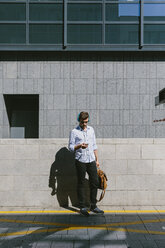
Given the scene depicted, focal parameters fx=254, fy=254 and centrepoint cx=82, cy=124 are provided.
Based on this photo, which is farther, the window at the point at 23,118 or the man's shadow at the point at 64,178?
the window at the point at 23,118

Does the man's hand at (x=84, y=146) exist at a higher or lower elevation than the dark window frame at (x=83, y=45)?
lower

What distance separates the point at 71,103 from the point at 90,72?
1204 mm

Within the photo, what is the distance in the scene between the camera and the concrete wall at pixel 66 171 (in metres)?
5.23

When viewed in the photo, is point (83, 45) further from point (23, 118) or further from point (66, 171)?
point (66, 171)

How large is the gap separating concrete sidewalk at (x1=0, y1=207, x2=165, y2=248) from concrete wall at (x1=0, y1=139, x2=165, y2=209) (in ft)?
0.88

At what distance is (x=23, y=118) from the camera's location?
360 inches

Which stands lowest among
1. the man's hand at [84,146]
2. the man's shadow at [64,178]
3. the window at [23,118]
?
the man's shadow at [64,178]

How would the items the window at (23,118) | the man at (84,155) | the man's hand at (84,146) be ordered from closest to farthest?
the man's hand at (84,146), the man at (84,155), the window at (23,118)

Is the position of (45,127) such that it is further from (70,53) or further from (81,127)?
(81,127)

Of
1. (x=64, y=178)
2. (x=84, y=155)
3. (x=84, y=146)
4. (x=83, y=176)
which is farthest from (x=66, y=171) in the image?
(x=84, y=146)

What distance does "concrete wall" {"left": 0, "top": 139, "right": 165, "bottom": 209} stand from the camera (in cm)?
523

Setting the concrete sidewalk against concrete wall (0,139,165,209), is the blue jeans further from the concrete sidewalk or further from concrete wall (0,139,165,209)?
concrete wall (0,139,165,209)

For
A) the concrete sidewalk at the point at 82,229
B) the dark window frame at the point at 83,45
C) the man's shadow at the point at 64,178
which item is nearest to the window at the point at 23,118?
the dark window frame at the point at 83,45

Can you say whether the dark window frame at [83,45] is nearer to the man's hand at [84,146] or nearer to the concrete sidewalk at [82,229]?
the man's hand at [84,146]
